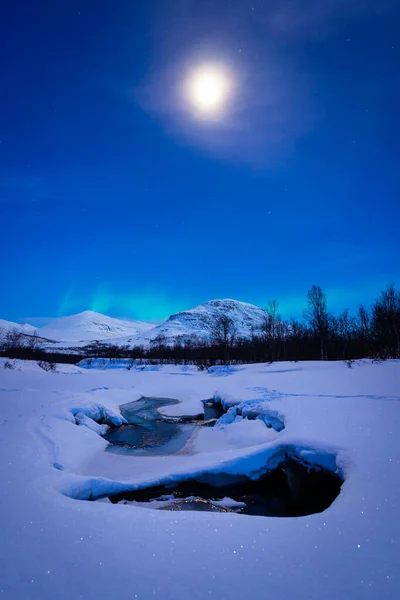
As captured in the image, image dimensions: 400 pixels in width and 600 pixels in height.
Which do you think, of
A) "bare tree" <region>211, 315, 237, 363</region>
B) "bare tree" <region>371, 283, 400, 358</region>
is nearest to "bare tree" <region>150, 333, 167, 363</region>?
"bare tree" <region>211, 315, 237, 363</region>

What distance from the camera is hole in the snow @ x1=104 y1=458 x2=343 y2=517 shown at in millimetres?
5336

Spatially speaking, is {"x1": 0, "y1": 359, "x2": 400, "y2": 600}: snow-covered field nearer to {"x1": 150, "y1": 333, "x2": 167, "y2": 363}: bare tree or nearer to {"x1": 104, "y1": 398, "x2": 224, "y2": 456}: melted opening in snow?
{"x1": 104, "y1": 398, "x2": 224, "y2": 456}: melted opening in snow

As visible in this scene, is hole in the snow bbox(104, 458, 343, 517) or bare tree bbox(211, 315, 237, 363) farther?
bare tree bbox(211, 315, 237, 363)

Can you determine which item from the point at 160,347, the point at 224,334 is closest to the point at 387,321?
the point at 224,334

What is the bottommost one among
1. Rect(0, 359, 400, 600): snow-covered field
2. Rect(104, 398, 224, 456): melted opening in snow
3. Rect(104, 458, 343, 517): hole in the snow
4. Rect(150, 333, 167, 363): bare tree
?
Rect(104, 398, 224, 456): melted opening in snow

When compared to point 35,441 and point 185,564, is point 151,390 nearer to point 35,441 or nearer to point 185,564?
point 35,441

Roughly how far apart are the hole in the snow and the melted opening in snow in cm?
287

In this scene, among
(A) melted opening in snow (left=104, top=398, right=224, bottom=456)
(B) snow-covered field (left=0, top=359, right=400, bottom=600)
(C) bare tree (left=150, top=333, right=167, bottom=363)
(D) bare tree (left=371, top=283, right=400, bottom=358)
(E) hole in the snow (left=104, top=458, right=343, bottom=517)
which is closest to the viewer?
(B) snow-covered field (left=0, top=359, right=400, bottom=600)

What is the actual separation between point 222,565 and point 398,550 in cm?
185

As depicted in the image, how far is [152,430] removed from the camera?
11781 millimetres

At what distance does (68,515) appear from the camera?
151 inches

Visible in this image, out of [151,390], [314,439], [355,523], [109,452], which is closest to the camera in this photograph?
[355,523]

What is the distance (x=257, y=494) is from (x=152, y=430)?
22.1 ft

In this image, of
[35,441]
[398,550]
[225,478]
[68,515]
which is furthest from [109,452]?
[398,550]
